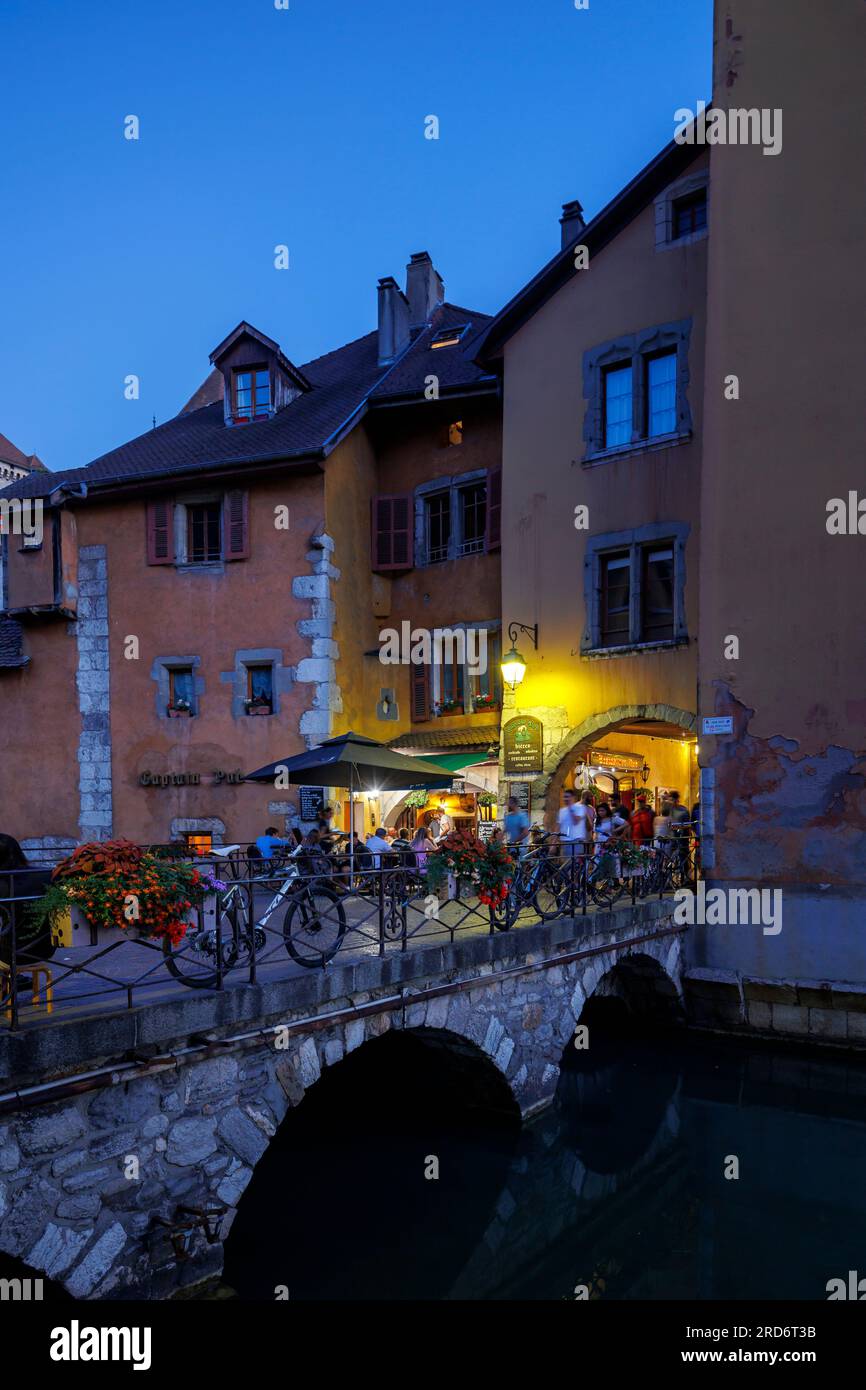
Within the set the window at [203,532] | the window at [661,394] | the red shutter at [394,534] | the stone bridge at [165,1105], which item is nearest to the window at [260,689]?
the window at [203,532]

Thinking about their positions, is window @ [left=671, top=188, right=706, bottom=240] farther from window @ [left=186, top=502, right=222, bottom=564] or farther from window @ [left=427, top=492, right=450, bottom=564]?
window @ [left=186, top=502, right=222, bottom=564]

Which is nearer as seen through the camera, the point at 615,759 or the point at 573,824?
the point at 573,824

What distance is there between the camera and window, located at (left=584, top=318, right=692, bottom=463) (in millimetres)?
13617

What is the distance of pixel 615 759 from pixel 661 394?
669 cm

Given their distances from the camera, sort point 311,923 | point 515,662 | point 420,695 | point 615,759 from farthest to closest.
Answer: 1. point 615,759
2. point 420,695
3. point 515,662
4. point 311,923

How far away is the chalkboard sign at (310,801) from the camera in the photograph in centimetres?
1441

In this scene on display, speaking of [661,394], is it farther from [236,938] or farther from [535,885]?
[236,938]

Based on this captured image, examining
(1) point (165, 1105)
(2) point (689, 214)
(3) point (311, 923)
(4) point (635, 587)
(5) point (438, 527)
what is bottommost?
(1) point (165, 1105)

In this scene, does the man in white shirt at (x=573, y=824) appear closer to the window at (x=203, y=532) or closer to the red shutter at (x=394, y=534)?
the red shutter at (x=394, y=534)

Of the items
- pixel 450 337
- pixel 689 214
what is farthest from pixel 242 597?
pixel 689 214

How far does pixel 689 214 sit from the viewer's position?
13969 mm

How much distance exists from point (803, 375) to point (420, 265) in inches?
408

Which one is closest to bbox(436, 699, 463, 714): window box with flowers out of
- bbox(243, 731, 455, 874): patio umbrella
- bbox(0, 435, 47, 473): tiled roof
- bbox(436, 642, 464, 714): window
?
bbox(436, 642, 464, 714): window

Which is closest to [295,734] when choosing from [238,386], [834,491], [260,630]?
[260,630]
